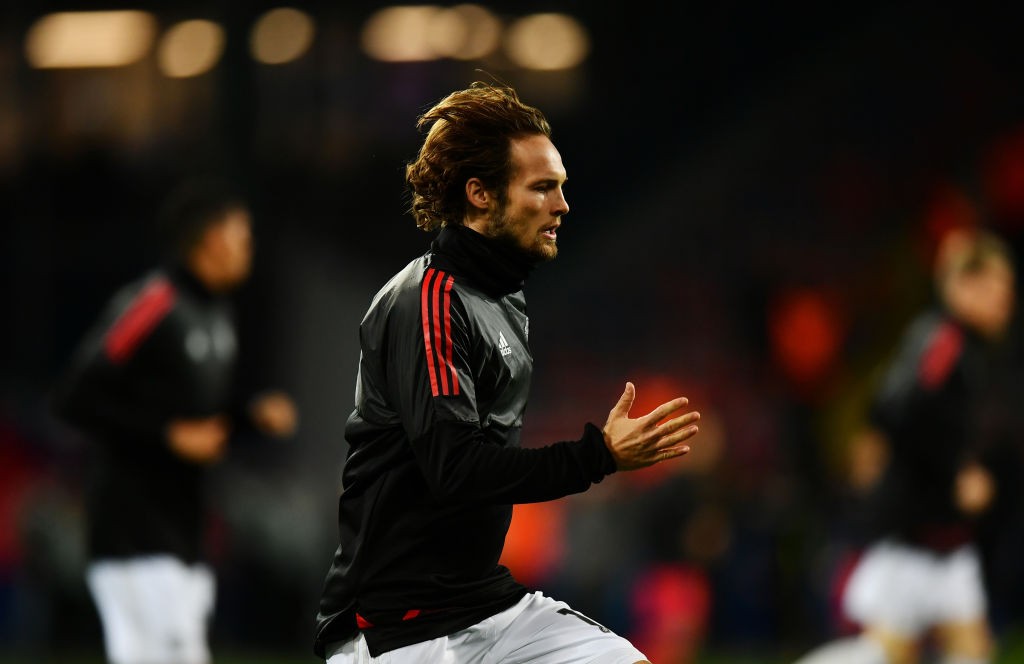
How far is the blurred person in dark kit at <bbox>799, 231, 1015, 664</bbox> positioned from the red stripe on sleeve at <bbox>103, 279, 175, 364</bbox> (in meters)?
3.52

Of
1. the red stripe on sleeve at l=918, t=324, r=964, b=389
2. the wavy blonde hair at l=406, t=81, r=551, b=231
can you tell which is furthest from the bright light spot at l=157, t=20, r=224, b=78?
the wavy blonde hair at l=406, t=81, r=551, b=231

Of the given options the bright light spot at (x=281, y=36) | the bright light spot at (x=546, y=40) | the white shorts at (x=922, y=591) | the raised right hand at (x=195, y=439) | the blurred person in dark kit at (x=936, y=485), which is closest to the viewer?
the raised right hand at (x=195, y=439)

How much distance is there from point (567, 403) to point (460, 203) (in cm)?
968

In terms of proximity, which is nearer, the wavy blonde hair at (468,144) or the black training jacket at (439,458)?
the black training jacket at (439,458)

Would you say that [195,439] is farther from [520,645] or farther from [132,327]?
[520,645]

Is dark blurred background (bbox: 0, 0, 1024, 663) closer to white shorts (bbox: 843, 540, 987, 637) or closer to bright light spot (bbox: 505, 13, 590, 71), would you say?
bright light spot (bbox: 505, 13, 590, 71)

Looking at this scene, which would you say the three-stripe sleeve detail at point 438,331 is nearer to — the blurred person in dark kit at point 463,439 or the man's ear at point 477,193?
the blurred person in dark kit at point 463,439

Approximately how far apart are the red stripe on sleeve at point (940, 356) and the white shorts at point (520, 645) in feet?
13.1

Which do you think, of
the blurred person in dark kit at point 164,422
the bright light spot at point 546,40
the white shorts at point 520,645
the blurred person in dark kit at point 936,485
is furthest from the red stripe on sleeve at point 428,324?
the bright light spot at point 546,40

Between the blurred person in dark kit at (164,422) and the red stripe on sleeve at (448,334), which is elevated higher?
the red stripe on sleeve at (448,334)

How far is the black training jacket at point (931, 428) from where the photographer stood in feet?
24.0

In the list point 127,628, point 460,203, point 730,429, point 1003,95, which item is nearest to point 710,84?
point 1003,95

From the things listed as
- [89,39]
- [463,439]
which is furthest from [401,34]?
[463,439]

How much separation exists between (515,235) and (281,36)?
10.3 meters
